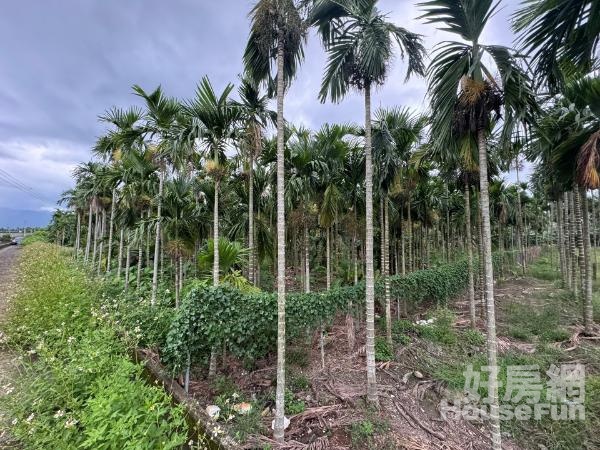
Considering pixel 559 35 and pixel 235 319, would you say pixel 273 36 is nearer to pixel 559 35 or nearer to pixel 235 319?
pixel 559 35

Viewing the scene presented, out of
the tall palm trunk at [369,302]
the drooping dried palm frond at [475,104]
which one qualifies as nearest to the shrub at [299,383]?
the tall palm trunk at [369,302]

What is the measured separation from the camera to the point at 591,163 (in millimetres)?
4504

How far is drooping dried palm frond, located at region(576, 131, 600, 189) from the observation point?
4473 millimetres

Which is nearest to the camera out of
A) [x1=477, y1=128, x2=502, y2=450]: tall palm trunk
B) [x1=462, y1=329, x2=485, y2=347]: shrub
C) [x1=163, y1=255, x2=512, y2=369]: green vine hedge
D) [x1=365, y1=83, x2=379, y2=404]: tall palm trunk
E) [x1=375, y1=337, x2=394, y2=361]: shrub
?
[x1=477, y1=128, x2=502, y2=450]: tall palm trunk

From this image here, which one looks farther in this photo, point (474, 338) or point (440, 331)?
point (440, 331)

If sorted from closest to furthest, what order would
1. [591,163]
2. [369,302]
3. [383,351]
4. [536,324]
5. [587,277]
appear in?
[369,302]
[591,163]
[383,351]
[587,277]
[536,324]

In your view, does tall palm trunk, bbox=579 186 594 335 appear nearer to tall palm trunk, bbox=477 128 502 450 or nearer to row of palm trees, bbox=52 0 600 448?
row of palm trees, bbox=52 0 600 448

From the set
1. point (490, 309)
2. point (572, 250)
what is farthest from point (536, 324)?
point (490, 309)

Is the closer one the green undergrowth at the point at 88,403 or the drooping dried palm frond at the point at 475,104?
the green undergrowth at the point at 88,403

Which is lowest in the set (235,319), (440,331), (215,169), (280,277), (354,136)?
(440,331)

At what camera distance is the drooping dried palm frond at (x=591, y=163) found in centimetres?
447

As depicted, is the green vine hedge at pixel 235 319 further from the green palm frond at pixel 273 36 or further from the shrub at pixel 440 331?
the green palm frond at pixel 273 36

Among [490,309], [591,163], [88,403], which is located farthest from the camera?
[591,163]

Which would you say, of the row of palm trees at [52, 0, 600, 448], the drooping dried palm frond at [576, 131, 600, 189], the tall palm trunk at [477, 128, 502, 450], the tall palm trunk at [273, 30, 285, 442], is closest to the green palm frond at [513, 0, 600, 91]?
the row of palm trees at [52, 0, 600, 448]
